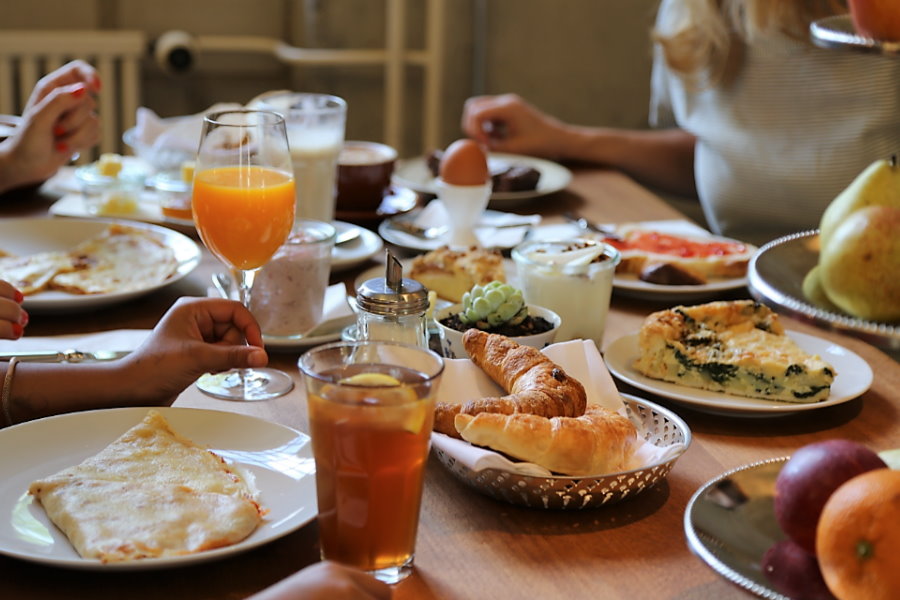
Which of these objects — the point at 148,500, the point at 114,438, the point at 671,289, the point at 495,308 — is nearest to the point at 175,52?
the point at 671,289

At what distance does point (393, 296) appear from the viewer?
111 cm

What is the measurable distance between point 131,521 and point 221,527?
71 mm

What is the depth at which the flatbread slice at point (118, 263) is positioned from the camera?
145cm

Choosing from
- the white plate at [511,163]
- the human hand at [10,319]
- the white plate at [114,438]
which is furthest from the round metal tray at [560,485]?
the white plate at [511,163]

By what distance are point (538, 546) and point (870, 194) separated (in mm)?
390

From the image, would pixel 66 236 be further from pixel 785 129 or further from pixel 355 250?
pixel 785 129

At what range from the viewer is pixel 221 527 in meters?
0.79

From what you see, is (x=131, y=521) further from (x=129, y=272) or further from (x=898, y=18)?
(x=129, y=272)

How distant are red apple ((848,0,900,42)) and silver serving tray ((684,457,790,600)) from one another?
336 millimetres

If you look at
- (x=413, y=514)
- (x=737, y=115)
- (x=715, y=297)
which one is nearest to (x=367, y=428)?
(x=413, y=514)

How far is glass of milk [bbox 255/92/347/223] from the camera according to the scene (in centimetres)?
173

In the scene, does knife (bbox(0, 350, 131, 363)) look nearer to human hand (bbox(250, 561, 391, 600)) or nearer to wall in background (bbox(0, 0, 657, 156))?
human hand (bbox(250, 561, 391, 600))

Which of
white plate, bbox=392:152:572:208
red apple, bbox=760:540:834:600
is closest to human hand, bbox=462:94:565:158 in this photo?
white plate, bbox=392:152:572:208

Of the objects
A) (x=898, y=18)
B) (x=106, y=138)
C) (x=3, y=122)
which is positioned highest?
(x=898, y=18)
